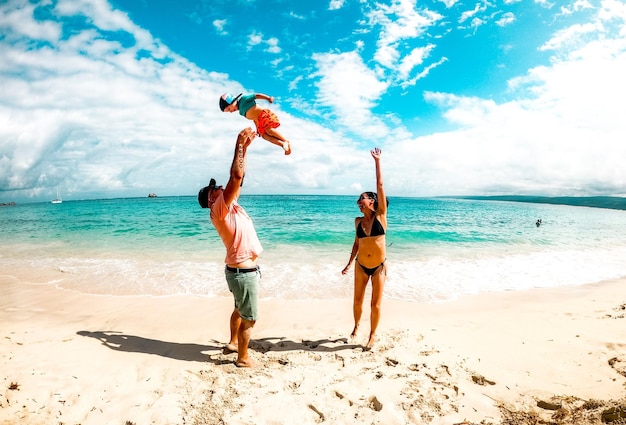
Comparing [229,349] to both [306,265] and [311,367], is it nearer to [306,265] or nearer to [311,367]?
[311,367]

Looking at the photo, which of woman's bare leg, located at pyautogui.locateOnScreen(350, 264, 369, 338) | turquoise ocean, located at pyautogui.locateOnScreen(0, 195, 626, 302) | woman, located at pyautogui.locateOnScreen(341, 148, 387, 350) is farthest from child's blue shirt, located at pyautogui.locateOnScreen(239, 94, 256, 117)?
turquoise ocean, located at pyautogui.locateOnScreen(0, 195, 626, 302)

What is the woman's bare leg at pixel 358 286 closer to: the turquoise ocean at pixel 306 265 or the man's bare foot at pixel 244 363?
the man's bare foot at pixel 244 363

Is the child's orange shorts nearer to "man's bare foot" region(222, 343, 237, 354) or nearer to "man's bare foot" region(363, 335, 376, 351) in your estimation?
"man's bare foot" region(222, 343, 237, 354)

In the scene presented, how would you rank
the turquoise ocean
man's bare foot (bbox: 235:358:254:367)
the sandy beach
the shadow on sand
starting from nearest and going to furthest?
the sandy beach, man's bare foot (bbox: 235:358:254:367), the shadow on sand, the turquoise ocean

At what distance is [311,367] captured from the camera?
168 inches

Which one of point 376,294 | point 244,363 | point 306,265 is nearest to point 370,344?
point 376,294

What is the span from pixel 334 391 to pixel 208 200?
2.85 m

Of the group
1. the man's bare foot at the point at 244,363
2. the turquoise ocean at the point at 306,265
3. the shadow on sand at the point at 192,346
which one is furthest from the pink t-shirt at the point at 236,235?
the turquoise ocean at the point at 306,265

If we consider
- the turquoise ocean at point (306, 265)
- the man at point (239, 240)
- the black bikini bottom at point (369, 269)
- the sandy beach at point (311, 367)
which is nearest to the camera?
the sandy beach at point (311, 367)

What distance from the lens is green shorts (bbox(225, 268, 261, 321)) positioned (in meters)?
3.88

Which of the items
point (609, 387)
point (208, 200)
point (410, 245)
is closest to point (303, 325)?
point (208, 200)

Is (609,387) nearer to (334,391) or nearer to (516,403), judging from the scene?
(516,403)

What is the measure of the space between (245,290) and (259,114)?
2.32 m

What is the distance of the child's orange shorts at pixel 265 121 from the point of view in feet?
13.0
